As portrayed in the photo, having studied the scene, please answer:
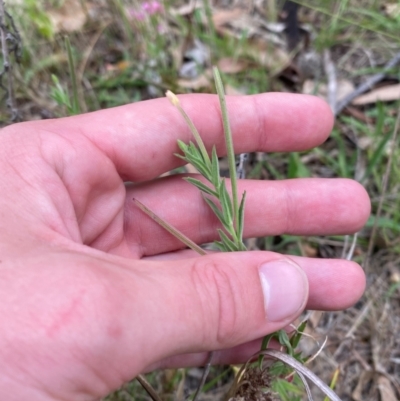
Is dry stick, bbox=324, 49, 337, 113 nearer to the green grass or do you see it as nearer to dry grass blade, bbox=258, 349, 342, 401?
the green grass

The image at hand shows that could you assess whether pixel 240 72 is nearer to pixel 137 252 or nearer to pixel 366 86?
pixel 366 86

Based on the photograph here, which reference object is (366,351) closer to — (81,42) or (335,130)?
(335,130)

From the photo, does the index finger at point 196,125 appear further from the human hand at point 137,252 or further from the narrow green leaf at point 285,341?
the narrow green leaf at point 285,341

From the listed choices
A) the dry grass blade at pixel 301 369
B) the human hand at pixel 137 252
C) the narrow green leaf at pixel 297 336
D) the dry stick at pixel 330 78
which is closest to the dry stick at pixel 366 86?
the dry stick at pixel 330 78

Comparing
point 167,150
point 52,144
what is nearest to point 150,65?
point 167,150

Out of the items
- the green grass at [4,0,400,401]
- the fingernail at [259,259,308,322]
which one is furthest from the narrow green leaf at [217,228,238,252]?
the green grass at [4,0,400,401]

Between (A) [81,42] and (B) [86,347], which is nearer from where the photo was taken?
(B) [86,347]
